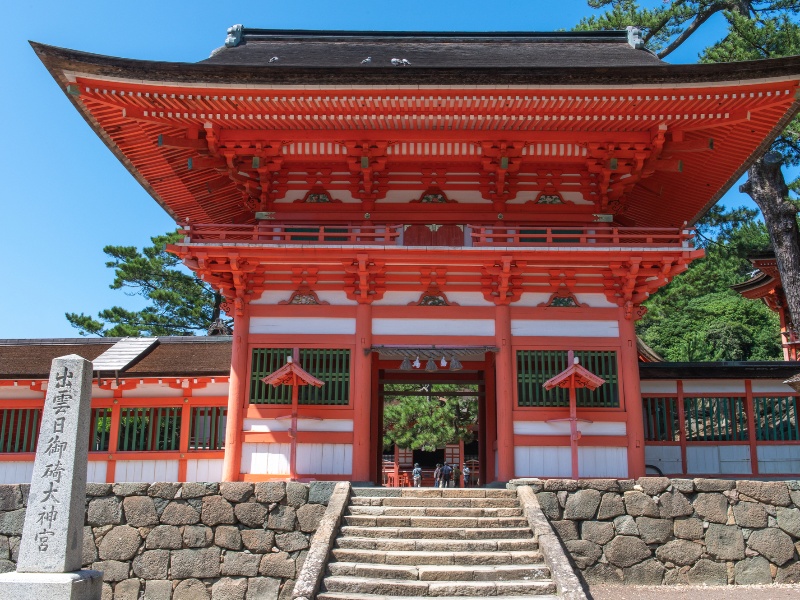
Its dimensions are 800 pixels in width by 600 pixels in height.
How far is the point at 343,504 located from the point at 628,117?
25.5ft

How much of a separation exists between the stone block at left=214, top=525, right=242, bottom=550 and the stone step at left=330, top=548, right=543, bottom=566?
2.00 metres

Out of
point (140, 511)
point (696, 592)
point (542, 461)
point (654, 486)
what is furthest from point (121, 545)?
point (696, 592)

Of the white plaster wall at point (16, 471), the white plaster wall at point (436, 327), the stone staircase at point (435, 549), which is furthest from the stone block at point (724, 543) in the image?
the white plaster wall at point (16, 471)

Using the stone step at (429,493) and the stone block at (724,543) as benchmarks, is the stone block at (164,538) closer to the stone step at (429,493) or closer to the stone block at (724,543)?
the stone step at (429,493)

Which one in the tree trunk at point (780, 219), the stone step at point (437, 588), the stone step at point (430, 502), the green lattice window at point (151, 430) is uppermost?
the tree trunk at point (780, 219)

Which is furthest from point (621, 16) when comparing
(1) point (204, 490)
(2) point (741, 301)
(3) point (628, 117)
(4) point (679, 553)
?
(1) point (204, 490)

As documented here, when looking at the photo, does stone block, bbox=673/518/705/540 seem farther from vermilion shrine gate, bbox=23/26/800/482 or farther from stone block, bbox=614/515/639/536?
vermilion shrine gate, bbox=23/26/800/482

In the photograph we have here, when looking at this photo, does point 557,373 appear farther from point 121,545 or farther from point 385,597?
point 121,545

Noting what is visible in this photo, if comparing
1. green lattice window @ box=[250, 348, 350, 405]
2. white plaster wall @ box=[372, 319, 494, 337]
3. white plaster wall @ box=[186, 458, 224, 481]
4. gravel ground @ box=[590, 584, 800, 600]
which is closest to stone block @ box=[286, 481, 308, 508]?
green lattice window @ box=[250, 348, 350, 405]

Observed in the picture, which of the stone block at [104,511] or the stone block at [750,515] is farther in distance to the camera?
the stone block at [104,511]

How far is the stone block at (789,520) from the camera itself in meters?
10.6

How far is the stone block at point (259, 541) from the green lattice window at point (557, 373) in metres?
4.65

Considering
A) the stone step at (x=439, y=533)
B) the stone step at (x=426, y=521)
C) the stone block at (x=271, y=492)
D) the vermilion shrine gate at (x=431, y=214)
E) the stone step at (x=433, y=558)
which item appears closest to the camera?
the stone step at (x=433, y=558)

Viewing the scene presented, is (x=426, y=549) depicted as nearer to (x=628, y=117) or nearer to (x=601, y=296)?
(x=601, y=296)
